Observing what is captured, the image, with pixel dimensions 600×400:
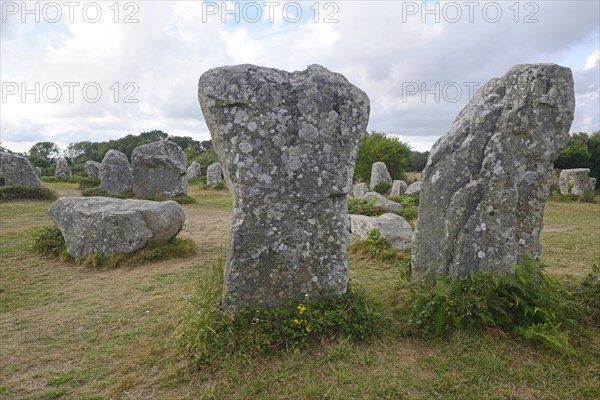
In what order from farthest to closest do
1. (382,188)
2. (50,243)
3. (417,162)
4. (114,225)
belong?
(417,162) < (382,188) < (50,243) < (114,225)

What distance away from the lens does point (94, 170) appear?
28.2 meters

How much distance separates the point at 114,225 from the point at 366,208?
6531mm

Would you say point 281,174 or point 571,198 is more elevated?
point 281,174

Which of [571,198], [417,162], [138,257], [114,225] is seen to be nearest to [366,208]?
[138,257]

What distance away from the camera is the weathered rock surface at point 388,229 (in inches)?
332

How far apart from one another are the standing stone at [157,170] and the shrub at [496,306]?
47.3 feet

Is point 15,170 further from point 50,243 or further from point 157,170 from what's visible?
point 50,243

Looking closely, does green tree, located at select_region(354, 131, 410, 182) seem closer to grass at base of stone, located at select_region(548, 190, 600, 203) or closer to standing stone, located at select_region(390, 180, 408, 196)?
standing stone, located at select_region(390, 180, 408, 196)

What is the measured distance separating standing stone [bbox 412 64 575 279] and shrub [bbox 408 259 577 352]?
0.31m

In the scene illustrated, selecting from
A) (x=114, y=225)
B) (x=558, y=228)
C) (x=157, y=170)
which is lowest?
(x=558, y=228)

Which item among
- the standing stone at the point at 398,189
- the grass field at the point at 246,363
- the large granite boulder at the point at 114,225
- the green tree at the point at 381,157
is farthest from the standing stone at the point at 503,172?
the green tree at the point at 381,157

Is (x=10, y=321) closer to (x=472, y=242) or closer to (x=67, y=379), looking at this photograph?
(x=67, y=379)

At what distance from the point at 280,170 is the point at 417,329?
225cm

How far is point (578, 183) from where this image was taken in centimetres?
1914
